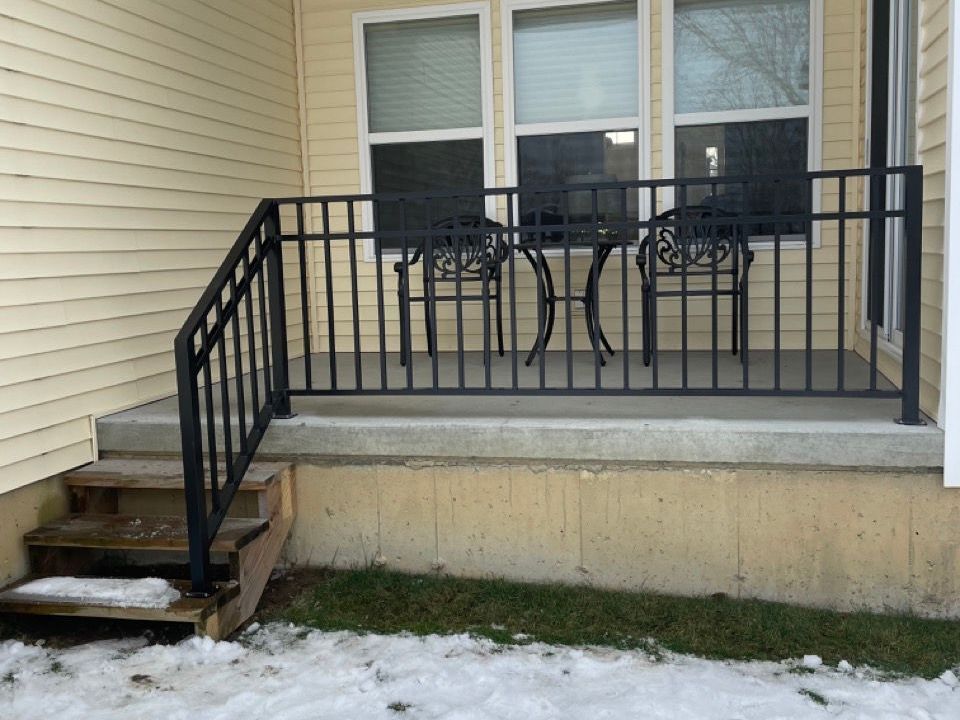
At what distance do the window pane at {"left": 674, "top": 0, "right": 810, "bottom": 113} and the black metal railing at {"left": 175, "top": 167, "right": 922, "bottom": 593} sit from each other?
0.48 m

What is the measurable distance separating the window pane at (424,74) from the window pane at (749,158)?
122cm

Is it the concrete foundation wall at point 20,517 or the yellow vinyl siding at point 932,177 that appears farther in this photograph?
the concrete foundation wall at point 20,517

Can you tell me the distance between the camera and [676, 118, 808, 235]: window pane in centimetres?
467

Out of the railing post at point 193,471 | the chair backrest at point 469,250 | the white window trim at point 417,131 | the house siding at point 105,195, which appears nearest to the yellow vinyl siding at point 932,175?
the chair backrest at point 469,250

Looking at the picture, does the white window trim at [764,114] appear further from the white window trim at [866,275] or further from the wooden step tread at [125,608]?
the wooden step tread at [125,608]

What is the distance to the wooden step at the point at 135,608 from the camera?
2.64 m

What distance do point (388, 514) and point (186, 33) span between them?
94.3 inches

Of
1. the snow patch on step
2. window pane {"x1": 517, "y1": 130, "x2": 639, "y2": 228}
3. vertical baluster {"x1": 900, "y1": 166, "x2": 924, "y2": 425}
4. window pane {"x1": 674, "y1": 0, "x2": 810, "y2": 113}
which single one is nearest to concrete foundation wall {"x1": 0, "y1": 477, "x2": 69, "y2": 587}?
the snow patch on step

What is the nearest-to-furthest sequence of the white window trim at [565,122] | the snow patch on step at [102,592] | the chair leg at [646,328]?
the snow patch on step at [102,592] < the chair leg at [646,328] < the white window trim at [565,122]

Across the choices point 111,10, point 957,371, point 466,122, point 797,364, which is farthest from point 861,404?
point 111,10

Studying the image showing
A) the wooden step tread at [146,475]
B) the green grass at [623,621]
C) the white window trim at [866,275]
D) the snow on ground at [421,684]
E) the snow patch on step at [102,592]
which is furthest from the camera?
the white window trim at [866,275]

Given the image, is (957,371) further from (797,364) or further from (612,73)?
(612,73)

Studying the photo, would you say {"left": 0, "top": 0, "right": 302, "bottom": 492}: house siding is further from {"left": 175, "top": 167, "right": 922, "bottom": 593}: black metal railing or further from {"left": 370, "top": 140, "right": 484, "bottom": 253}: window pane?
{"left": 370, "top": 140, "right": 484, "bottom": 253}: window pane

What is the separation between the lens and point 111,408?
348 cm
